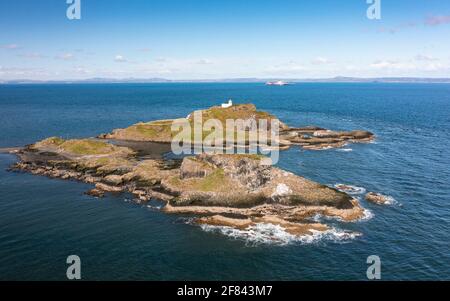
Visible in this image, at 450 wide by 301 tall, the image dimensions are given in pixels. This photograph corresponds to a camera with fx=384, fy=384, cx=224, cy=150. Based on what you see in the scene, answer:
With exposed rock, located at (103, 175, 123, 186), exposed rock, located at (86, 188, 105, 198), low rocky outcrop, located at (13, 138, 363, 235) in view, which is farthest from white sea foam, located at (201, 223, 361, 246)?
exposed rock, located at (103, 175, 123, 186)

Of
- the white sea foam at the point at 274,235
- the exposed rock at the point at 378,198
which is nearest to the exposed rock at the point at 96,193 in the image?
the white sea foam at the point at 274,235

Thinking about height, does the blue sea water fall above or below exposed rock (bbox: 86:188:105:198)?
below

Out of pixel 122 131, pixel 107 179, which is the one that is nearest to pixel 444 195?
pixel 107 179

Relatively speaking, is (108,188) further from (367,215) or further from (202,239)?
(367,215)

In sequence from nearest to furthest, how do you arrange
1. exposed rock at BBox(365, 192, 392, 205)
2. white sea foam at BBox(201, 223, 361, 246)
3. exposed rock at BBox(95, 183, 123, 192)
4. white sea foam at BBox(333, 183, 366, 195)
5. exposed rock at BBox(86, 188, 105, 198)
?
white sea foam at BBox(201, 223, 361, 246)
exposed rock at BBox(365, 192, 392, 205)
exposed rock at BBox(86, 188, 105, 198)
white sea foam at BBox(333, 183, 366, 195)
exposed rock at BBox(95, 183, 123, 192)

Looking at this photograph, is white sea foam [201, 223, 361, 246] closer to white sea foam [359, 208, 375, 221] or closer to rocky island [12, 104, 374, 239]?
rocky island [12, 104, 374, 239]

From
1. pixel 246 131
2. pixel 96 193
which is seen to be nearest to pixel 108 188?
pixel 96 193
